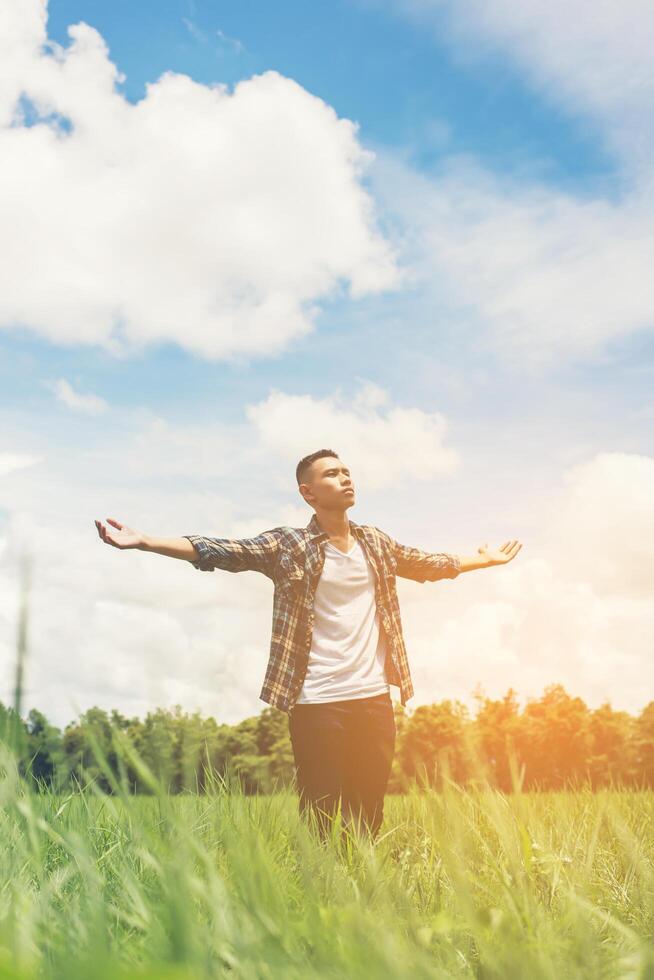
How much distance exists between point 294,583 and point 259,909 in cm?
345

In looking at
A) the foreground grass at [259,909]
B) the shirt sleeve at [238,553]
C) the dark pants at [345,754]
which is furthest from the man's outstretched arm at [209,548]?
the foreground grass at [259,909]

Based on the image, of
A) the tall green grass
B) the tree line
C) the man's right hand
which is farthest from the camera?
the man's right hand

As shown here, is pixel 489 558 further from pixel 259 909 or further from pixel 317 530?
pixel 259 909

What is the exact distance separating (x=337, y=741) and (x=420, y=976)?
10.4 ft

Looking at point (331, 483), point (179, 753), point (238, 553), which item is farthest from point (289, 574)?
point (179, 753)

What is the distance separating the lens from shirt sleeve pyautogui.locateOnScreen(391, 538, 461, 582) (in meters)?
5.69

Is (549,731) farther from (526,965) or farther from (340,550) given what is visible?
(526,965)

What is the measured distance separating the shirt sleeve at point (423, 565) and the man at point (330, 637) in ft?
0.79

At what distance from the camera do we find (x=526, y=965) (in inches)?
67.4

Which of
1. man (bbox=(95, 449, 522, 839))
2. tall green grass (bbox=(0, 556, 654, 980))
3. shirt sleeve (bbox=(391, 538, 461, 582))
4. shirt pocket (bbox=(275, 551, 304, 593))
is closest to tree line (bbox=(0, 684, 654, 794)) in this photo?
tall green grass (bbox=(0, 556, 654, 980))

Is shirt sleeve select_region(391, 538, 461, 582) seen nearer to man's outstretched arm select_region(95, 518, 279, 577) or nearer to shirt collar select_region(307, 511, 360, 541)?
shirt collar select_region(307, 511, 360, 541)

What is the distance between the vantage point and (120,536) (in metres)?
4.41

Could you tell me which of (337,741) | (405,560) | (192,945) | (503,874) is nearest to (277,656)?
(337,741)

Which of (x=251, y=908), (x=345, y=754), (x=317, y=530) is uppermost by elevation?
(x=317, y=530)
